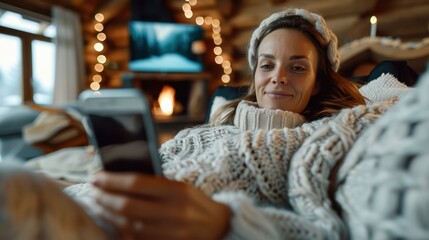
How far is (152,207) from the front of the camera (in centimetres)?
37

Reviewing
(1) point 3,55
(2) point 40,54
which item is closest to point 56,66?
(2) point 40,54

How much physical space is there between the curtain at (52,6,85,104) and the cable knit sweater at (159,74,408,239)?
360cm

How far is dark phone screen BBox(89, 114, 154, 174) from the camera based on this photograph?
1.39ft

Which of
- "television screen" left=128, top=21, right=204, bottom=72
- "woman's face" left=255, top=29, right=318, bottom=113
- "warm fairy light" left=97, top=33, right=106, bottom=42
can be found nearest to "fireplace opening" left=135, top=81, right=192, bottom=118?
"television screen" left=128, top=21, right=204, bottom=72

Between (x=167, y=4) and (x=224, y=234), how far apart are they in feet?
13.0

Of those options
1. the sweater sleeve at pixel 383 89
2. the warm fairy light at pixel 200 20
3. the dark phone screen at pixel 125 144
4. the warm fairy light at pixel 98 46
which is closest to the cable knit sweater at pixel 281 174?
the dark phone screen at pixel 125 144

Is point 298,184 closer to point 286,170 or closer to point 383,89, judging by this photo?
point 286,170

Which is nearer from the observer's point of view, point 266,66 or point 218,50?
point 266,66

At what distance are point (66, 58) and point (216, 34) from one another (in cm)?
184

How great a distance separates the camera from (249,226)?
0.42m

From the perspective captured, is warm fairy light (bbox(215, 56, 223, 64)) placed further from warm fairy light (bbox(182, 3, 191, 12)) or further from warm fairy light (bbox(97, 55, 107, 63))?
warm fairy light (bbox(97, 55, 107, 63))

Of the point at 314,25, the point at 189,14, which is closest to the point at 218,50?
the point at 189,14

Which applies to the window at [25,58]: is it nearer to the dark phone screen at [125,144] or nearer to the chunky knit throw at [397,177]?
the dark phone screen at [125,144]

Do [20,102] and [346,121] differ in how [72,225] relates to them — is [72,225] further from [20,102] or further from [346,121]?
[20,102]
